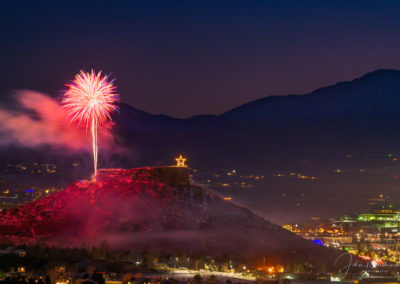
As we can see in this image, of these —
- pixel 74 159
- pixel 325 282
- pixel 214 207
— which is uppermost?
pixel 74 159

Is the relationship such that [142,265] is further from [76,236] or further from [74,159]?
[74,159]

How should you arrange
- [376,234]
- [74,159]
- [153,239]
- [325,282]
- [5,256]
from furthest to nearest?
1. [376,234]
2. [74,159]
3. [153,239]
4. [325,282]
5. [5,256]

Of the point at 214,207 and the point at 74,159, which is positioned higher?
the point at 74,159

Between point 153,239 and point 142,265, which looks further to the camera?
point 153,239

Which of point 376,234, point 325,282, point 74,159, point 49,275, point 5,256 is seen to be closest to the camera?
point 49,275

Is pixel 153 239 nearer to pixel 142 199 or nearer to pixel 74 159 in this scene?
pixel 142 199

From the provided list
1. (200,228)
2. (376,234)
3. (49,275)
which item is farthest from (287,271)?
(376,234)
